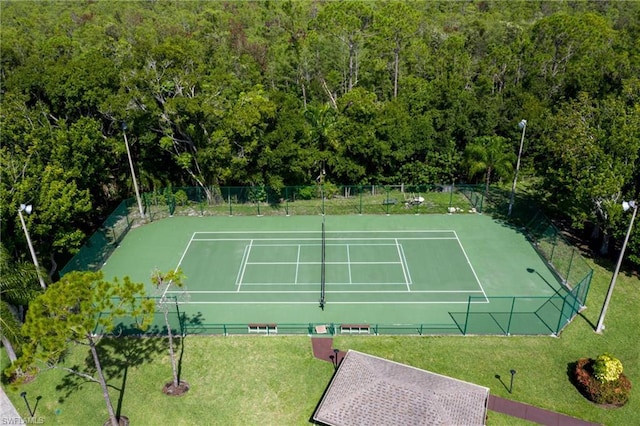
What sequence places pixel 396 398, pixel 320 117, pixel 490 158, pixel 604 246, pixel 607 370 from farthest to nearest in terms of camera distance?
1. pixel 320 117
2. pixel 490 158
3. pixel 604 246
4. pixel 607 370
5. pixel 396 398

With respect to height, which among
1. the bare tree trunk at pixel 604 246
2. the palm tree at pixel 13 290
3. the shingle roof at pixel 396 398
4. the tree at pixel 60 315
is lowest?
the shingle roof at pixel 396 398

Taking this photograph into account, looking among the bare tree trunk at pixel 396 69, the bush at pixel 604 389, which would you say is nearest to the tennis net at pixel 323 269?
the bush at pixel 604 389

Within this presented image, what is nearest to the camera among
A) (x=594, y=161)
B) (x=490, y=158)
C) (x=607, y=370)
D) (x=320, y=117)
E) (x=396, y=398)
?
(x=396, y=398)

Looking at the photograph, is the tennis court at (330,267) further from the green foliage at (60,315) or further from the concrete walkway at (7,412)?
the green foliage at (60,315)

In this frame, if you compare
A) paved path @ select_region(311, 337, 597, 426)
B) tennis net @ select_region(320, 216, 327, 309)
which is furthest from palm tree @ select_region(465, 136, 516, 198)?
paved path @ select_region(311, 337, 597, 426)

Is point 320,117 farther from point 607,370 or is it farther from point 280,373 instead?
point 607,370

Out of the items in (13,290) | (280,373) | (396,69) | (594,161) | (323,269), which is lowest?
(280,373)

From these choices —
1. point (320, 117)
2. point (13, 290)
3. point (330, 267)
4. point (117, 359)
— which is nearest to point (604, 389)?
point (330, 267)
